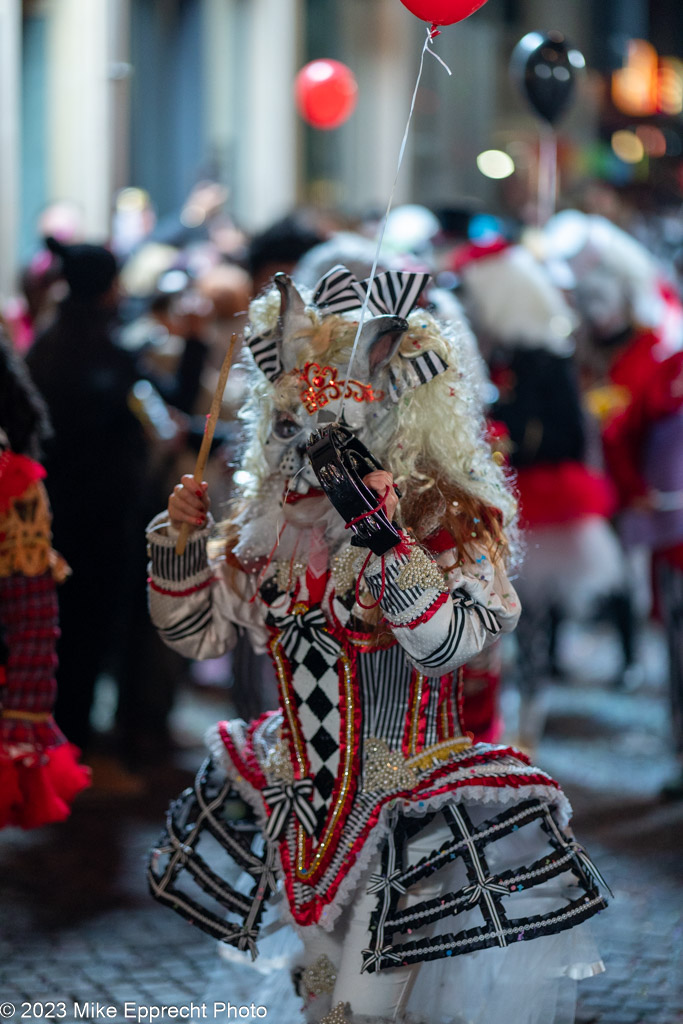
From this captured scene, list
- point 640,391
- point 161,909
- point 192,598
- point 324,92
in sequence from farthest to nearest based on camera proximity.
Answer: point 324,92
point 640,391
point 161,909
point 192,598

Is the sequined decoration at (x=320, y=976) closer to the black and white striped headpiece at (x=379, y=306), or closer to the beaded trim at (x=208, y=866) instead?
the beaded trim at (x=208, y=866)

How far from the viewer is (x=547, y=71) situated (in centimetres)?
466

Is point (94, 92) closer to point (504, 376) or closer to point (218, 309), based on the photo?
point (218, 309)

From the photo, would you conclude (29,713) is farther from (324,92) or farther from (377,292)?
(324,92)

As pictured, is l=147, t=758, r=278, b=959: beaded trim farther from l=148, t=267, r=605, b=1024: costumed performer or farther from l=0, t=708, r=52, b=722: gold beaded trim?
l=0, t=708, r=52, b=722: gold beaded trim

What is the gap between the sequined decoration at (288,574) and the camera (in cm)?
→ 263

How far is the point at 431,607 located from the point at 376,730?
0.37 m

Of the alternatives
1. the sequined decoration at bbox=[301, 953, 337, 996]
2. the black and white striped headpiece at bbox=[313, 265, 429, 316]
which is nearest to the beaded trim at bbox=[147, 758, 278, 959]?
the sequined decoration at bbox=[301, 953, 337, 996]

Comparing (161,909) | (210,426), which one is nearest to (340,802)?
(210,426)

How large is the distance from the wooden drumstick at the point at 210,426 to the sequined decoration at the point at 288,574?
0.68ft

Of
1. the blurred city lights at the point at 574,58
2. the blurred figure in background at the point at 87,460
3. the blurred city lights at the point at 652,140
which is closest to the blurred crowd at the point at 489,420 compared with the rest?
the blurred figure in background at the point at 87,460

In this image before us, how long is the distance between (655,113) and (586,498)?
43.9ft

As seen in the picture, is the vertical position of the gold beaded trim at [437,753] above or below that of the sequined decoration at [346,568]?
below

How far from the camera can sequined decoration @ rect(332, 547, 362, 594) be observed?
256 centimetres
